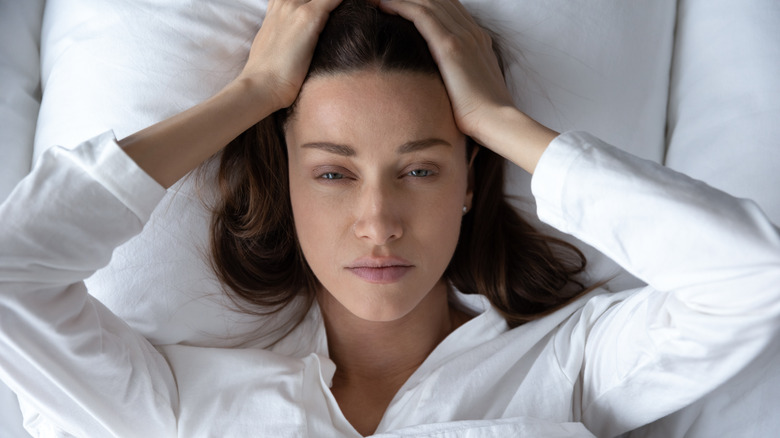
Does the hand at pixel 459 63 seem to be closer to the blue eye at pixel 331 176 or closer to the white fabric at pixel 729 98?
the blue eye at pixel 331 176

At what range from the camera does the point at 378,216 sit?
112 centimetres

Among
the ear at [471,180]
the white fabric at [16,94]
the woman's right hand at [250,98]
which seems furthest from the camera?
the white fabric at [16,94]

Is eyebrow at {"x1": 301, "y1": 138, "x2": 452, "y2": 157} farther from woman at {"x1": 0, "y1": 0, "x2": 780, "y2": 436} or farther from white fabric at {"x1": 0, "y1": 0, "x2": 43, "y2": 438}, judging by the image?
white fabric at {"x1": 0, "y1": 0, "x2": 43, "y2": 438}

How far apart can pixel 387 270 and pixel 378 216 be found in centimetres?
10

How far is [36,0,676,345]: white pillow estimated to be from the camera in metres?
1.37

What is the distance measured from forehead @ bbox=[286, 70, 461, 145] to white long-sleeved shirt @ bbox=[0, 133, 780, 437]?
25 cm

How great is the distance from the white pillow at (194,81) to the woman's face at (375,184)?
12.1 inches

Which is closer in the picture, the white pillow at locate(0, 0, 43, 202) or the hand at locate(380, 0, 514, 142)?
the hand at locate(380, 0, 514, 142)

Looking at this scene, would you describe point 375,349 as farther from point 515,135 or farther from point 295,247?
point 515,135

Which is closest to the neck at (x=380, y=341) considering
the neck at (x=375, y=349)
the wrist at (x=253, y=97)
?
the neck at (x=375, y=349)

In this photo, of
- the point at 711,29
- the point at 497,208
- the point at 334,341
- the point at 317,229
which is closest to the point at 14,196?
the point at 317,229

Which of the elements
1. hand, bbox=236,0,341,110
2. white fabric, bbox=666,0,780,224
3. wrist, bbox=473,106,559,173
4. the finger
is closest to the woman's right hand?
hand, bbox=236,0,341,110

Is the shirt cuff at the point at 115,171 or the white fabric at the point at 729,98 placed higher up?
the white fabric at the point at 729,98

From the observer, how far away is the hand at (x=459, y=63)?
3.95 feet
